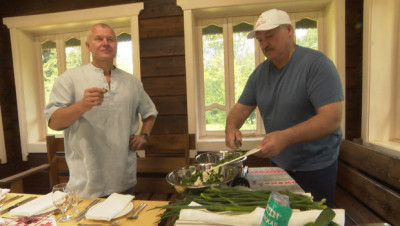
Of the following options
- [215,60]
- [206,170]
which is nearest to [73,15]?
[215,60]

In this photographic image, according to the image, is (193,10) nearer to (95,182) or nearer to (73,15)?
(73,15)

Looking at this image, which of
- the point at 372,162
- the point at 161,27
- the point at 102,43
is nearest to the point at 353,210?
the point at 372,162

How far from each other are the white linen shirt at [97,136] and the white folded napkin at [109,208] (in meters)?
0.50

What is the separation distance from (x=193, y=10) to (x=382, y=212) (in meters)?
2.29

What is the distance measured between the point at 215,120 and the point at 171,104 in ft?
1.80

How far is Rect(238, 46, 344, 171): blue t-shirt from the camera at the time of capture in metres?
1.23

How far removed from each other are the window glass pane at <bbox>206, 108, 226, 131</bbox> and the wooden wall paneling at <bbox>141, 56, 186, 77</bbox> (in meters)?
0.57

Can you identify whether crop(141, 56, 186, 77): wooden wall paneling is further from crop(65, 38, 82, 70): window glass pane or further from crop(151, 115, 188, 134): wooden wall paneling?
crop(65, 38, 82, 70): window glass pane

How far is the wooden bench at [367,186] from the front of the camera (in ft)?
4.78

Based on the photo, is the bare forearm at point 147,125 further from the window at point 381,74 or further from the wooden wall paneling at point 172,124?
the window at point 381,74

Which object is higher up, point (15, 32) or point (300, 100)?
point (15, 32)

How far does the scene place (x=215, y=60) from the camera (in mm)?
2631

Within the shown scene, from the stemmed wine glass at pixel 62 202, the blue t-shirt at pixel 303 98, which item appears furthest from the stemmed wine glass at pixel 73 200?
the blue t-shirt at pixel 303 98

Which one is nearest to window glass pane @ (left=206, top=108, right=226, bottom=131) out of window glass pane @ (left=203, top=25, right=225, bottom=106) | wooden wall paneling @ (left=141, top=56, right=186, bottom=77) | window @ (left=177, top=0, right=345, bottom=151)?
window @ (left=177, top=0, right=345, bottom=151)
